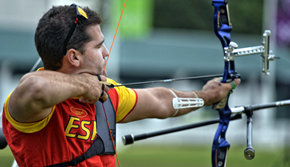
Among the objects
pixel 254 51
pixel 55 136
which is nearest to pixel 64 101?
pixel 55 136

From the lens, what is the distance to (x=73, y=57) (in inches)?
104

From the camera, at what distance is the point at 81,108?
268cm

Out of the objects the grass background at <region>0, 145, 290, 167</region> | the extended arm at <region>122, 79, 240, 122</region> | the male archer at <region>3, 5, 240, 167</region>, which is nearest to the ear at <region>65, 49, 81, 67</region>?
the male archer at <region>3, 5, 240, 167</region>

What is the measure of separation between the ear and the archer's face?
0.10ft

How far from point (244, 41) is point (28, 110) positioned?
18.6 m

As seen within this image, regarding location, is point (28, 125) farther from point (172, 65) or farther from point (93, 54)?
point (172, 65)

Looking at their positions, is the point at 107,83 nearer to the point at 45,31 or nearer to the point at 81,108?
the point at 81,108

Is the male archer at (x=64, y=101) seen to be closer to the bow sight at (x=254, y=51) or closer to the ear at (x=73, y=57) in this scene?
the ear at (x=73, y=57)

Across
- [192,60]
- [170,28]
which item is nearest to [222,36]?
[192,60]

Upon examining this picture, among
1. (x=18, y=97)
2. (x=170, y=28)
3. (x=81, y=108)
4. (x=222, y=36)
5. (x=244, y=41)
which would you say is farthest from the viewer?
(x=170, y=28)

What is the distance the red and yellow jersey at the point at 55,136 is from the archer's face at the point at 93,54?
0.64ft

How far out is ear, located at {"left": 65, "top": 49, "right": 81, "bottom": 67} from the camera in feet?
8.58

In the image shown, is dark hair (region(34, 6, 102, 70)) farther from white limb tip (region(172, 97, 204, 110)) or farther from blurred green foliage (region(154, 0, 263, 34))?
blurred green foliage (region(154, 0, 263, 34))

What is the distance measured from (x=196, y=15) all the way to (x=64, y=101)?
1091 inches
